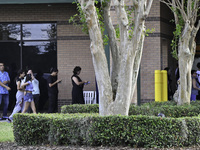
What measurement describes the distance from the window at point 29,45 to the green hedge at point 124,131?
817 centimetres

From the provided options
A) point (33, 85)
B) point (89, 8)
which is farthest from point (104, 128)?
point (33, 85)

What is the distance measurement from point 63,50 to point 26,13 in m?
2.09

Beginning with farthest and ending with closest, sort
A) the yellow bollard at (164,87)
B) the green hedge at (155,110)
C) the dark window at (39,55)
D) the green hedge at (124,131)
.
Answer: the dark window at (39,55) < the yellow bollard at (164,87) < the green hedge at (155,110) < the green hedge at (124,131)

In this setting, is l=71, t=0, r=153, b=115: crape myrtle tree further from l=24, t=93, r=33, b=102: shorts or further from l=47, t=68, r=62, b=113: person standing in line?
l=47, t=68, r=62, b=113: person standing in line

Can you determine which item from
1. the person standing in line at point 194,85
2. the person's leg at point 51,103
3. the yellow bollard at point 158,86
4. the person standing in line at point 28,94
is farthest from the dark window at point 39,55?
the person standing in line at point 194,85

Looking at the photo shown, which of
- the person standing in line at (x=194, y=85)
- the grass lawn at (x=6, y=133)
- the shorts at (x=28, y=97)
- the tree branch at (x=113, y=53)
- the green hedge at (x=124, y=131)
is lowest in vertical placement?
the grass lawn at (x=6, y=133)

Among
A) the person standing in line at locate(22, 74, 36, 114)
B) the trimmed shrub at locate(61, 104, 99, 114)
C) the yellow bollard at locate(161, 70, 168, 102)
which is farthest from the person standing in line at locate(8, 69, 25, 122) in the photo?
the yellow bollard at locate(161, 70, 168, 102)

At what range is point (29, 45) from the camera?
16.5m

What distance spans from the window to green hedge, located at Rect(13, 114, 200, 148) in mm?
8166

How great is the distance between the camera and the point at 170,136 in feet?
25.8

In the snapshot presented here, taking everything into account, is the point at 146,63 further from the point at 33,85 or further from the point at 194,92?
the point at 33,85

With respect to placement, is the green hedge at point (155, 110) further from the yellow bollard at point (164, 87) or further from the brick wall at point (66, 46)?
the brick wall at point (66, 46)

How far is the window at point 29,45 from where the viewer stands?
53.9 ft

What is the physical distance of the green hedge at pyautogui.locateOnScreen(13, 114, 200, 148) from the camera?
784 centimetres
